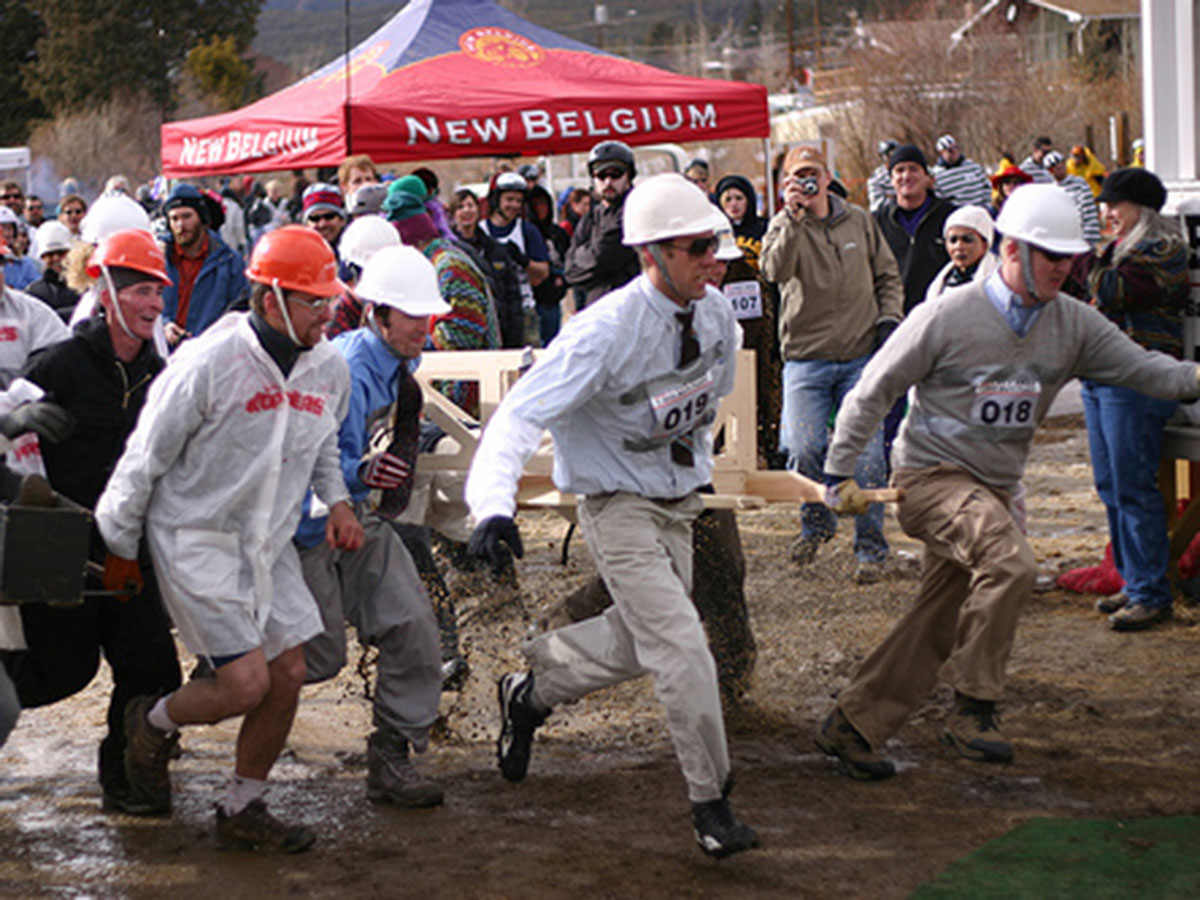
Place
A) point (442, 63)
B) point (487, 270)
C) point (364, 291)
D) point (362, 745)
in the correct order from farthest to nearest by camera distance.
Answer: point (442, 63) → point (487, 270) → point (362, 745) → point (364, 291)

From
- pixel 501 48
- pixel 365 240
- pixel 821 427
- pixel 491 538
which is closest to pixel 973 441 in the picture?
pixel 491 538

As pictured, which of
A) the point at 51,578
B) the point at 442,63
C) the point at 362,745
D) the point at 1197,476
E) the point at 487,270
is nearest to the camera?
the point at 51,578

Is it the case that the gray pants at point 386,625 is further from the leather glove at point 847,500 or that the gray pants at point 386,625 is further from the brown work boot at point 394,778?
the leather glove at point 847,500

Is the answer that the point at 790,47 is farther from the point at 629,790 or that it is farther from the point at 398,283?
the point at 629,790

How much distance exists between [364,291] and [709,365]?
4.11ft

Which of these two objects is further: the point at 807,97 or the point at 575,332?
the point at 807,97

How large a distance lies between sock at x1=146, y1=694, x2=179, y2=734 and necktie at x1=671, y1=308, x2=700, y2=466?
1.78 m

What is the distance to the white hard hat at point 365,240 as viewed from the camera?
22.3ft

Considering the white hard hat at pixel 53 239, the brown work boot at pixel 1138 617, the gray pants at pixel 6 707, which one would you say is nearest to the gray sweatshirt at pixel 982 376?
the brown work boot at pixel 1138 617

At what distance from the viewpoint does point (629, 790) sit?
567 centimetres

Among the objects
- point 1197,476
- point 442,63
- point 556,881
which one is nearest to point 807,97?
point 442,63

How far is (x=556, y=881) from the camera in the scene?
15.9 ft

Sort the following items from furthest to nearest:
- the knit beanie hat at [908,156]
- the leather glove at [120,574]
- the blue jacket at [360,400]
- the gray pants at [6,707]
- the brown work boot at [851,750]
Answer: the knit beanie hat at [908,156]
the brown work boot at [851,750]
the blue jacket at [360,400]
the leather glove at [120,574]
the gray pants at [6,707]

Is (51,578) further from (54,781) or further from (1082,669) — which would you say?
(1082,669)
